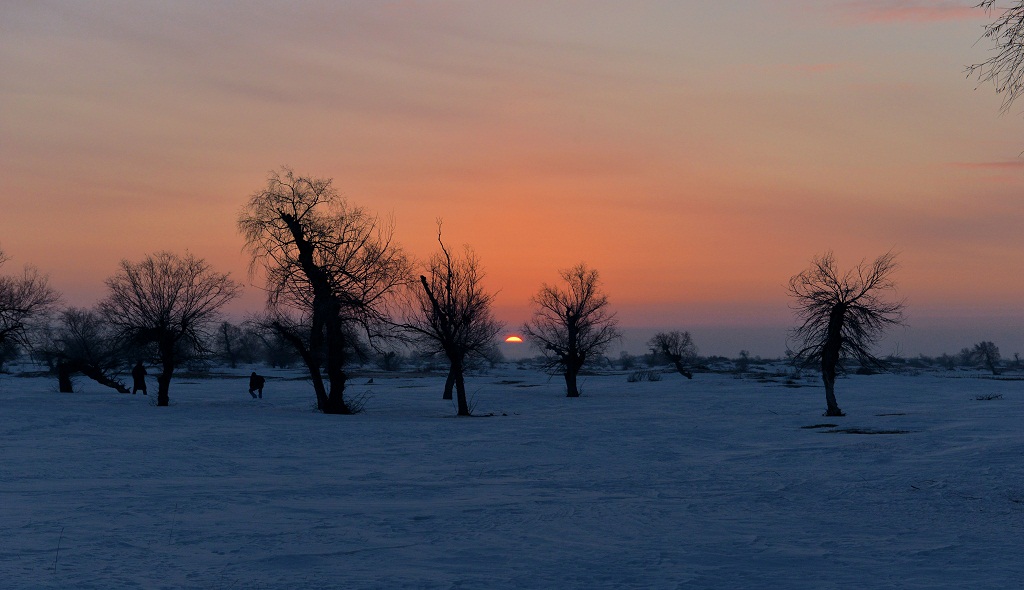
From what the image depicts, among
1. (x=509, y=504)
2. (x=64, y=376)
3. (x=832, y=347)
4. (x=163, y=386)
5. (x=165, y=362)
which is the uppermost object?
(x=832, y=347)

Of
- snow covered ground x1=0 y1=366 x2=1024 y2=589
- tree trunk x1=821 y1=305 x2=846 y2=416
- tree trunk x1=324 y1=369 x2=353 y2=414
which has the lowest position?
snow covered ground x1=0 y1=366 x2=1024 y2=589

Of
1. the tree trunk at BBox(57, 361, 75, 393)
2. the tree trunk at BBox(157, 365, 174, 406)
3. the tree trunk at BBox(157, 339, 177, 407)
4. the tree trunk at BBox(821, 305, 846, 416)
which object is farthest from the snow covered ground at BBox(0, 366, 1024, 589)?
the tree trunk at BBox(57, 361, 75, 393)

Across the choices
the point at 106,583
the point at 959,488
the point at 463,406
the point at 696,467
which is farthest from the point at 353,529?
the point at 463,406

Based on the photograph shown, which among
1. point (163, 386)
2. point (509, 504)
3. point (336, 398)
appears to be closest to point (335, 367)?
point (336, 398)

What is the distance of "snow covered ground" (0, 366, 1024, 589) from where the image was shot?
8570 millimetres

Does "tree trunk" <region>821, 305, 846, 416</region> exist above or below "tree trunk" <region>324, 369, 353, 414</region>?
above

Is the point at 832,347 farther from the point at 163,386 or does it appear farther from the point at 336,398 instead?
the point at 163,386

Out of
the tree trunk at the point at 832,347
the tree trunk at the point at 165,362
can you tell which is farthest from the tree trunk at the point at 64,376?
the tree trunk at the point at 832,347

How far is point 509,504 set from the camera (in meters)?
12.9

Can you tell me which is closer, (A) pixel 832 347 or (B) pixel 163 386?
(A) pixel 832 347

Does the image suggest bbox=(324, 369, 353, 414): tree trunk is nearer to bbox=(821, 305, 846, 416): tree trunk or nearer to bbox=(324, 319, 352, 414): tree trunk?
bbox=(324, 319, 352, 414): tree trunk

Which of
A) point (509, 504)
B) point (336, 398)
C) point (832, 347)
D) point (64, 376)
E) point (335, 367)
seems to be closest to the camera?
point (509, 504)

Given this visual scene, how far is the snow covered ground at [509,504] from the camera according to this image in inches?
337

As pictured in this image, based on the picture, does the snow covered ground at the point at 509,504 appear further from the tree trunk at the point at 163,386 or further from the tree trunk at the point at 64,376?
the tree trunk at the point at 64,376
